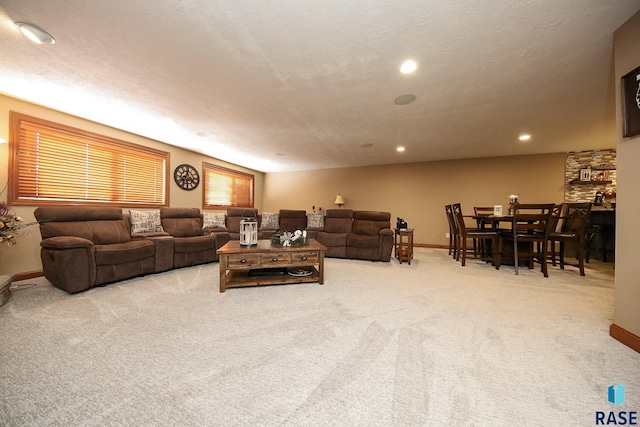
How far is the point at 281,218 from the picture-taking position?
528 cm

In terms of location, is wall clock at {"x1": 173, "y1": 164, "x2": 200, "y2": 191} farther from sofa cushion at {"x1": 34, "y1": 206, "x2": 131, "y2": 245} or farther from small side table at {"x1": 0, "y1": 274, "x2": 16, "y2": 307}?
small side table at {"x1": 0, "y1": 274, "x2": 16, "y2": 307}

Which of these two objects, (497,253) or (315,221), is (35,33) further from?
(497,253)

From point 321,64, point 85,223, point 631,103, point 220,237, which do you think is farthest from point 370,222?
point 85,223

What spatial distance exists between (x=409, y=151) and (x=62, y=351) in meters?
5.68

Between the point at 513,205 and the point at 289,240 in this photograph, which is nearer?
the point at 289,240

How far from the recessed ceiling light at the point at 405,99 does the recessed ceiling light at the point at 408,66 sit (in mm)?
451

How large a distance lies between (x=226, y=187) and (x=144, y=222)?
2.89 meters

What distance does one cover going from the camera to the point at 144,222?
3.49 meters

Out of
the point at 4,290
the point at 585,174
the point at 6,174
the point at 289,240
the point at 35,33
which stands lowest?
the point at 4,290

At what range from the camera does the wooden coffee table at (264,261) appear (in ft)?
8.00

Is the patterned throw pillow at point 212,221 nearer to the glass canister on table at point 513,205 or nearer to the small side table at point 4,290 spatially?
the small side table at point 4,290

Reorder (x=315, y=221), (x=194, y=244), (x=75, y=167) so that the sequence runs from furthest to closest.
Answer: (x=315, y=221), (x=194, y=244), (x=75, y=167)

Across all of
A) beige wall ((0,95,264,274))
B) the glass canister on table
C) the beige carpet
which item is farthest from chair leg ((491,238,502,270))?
beige wall ((0,95,264,274))

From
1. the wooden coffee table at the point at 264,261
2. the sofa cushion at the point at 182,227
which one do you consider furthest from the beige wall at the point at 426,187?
the wooden coffee table at the point at 264,261
